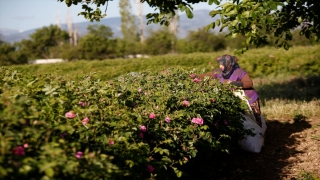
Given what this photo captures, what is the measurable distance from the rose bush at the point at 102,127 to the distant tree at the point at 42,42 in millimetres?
46763

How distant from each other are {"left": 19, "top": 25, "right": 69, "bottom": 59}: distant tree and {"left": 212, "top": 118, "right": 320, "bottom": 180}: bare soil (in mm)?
45139

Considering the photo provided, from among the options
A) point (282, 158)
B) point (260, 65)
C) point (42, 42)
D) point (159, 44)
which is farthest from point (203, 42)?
point (282, 158)

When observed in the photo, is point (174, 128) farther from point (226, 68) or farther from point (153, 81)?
point (226, 68)

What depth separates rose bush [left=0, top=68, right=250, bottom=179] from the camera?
2045 millimetres

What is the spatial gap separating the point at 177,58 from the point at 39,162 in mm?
16843

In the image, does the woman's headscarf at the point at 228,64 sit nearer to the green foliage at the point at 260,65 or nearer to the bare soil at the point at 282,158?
the bare soil at the point at 282,158

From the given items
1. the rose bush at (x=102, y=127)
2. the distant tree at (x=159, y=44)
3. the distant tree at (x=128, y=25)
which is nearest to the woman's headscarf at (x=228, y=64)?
the rose bush at (x=102, y=127)

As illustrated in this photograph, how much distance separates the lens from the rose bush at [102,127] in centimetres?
204

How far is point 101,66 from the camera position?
1762cm

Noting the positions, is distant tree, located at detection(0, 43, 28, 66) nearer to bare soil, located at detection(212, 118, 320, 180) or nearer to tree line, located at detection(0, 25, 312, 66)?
tree line, located at detection(0, 25, 312, 66)

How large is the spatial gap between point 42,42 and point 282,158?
50.6 m

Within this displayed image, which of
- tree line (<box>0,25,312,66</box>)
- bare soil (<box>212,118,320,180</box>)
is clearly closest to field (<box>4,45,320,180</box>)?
bare soil (<box>212,118,320,180</box>)

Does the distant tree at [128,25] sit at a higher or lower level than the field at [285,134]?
higher

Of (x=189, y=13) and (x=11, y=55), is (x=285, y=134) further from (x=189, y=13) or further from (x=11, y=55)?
(x=11, y=55)
